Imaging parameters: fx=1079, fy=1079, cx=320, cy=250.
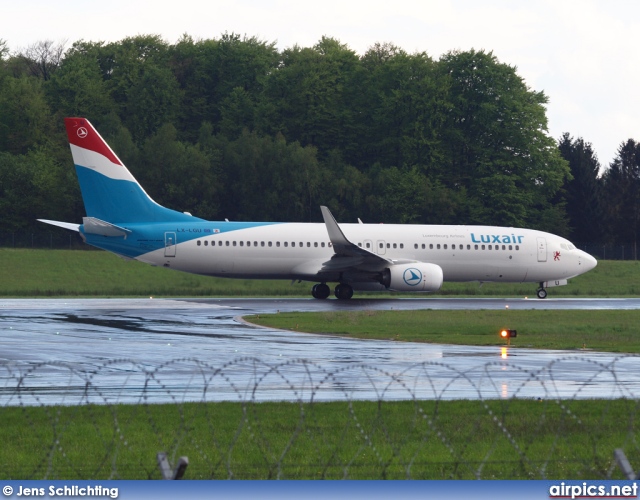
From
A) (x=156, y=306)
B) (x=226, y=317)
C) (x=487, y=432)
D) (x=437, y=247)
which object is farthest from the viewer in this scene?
(x=437, y=247)

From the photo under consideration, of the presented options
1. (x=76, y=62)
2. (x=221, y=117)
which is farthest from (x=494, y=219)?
(x=76, y=62)

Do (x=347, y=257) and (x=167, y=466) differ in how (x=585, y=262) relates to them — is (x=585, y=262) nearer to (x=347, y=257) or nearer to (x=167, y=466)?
(x=347, y=257)

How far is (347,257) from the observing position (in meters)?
49.7

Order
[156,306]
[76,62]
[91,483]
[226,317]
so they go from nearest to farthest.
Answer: [91,483], [226,317], [156,306], [76,62]

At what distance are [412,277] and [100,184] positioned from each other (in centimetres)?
1509

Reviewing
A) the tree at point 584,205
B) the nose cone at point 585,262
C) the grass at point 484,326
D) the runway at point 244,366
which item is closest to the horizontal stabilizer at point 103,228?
the runway at point 244,366

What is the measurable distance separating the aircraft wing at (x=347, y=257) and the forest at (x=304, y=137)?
131ft

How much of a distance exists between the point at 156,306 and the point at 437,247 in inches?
603

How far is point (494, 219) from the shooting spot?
95000 millimetres

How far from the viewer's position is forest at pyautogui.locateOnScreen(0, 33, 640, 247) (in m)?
90.6

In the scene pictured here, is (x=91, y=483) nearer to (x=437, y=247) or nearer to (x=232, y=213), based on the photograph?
(x=437, y=247)

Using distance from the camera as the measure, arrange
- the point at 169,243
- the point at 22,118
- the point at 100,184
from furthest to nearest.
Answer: the point at 22,118 → the point at 100,184 → the point at 169,243

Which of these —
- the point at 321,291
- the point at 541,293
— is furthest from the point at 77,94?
the point at 541,293

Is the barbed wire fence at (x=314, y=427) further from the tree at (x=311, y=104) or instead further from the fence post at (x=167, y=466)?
the tree at (x=311, y=104)
